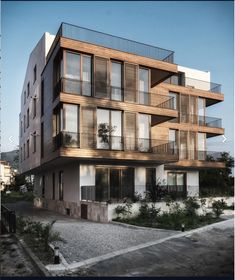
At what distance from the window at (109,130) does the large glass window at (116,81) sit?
1.06 m

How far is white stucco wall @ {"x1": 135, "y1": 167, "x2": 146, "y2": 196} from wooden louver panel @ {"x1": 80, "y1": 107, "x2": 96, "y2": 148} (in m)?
4.66

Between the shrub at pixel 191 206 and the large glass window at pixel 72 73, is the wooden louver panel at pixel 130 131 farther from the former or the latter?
the shrub at pixel 191 206

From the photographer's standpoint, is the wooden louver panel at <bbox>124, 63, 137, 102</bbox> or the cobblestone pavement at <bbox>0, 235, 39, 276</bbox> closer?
the cobblestone pavement at <bbox>0, 235, 39, 276</bbox>

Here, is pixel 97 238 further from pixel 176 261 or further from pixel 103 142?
pixel 103 142

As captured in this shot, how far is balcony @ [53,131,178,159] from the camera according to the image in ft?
62.0

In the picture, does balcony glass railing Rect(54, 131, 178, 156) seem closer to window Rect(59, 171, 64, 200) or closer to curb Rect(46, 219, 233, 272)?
window Rect(59, 171, 64, 200)

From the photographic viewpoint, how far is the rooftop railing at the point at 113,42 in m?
19.9

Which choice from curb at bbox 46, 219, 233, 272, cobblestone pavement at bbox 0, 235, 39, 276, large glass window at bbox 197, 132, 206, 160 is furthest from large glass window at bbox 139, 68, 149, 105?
cobblestone pavement at bbox 0, 235, 39, 276

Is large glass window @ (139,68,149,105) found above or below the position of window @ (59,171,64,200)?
above

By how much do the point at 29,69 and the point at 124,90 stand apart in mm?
14557

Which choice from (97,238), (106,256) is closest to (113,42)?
(97,238)

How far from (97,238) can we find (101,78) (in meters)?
10.9

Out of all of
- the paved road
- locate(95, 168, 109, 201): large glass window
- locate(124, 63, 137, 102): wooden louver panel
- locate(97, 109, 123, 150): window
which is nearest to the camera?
the paved road

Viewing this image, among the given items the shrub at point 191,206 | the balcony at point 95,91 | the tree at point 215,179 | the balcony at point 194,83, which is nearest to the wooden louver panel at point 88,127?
the balcony at point 95,91
